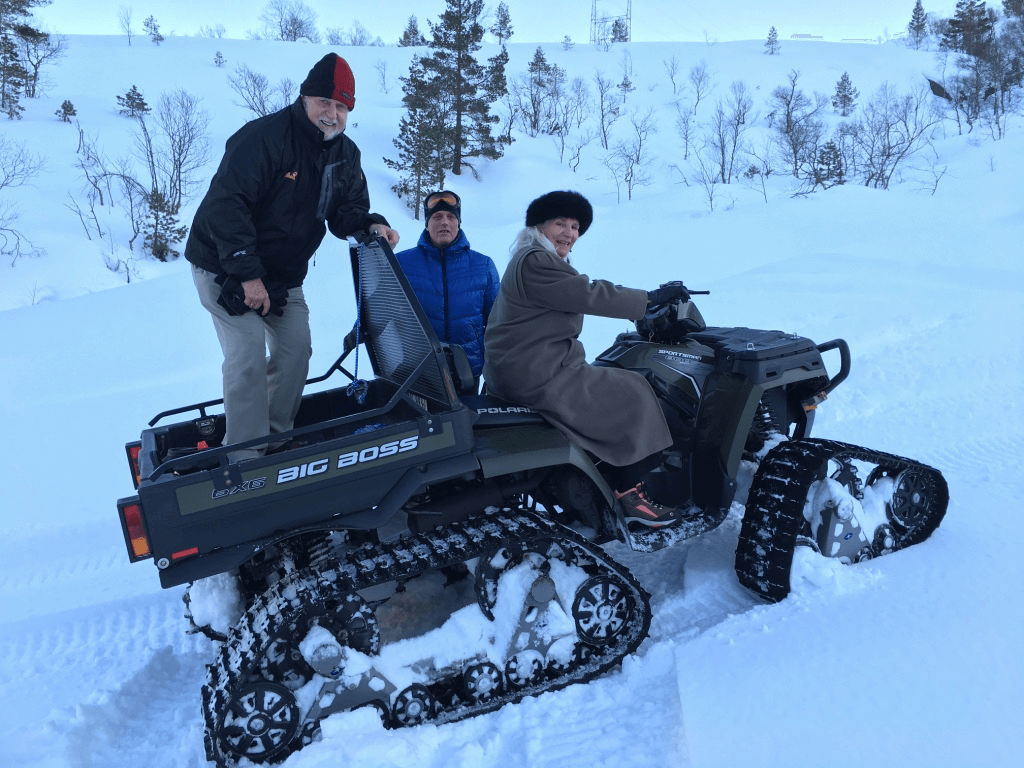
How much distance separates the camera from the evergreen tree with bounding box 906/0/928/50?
167 feet

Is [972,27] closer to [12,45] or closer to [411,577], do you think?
[12,45]

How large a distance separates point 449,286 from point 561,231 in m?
1.33

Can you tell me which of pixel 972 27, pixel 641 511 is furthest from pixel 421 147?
pixel 972 27

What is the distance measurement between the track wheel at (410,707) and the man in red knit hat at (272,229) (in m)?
1.08

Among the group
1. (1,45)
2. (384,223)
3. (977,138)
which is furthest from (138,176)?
(977,138)

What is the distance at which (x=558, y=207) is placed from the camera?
3520 millimetres

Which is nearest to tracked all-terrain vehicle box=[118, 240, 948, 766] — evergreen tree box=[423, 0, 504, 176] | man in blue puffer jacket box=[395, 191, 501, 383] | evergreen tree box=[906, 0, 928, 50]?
man in blue puffer jacket box=[395, 191, 501, 383]

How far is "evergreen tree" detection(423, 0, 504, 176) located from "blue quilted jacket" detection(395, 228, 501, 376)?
21931mm

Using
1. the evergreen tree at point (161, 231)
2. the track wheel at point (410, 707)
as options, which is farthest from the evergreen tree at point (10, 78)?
the track wheel at point (410, 707)

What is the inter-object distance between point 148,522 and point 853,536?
3.07 metres

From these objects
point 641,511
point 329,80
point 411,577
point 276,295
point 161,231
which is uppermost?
point 329,80

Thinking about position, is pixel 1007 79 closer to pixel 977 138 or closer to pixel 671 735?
pixel 977 138

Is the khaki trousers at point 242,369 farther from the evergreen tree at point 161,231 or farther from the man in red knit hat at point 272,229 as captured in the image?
the evergreen tree at point 161,231

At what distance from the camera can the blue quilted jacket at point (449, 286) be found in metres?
4.71
